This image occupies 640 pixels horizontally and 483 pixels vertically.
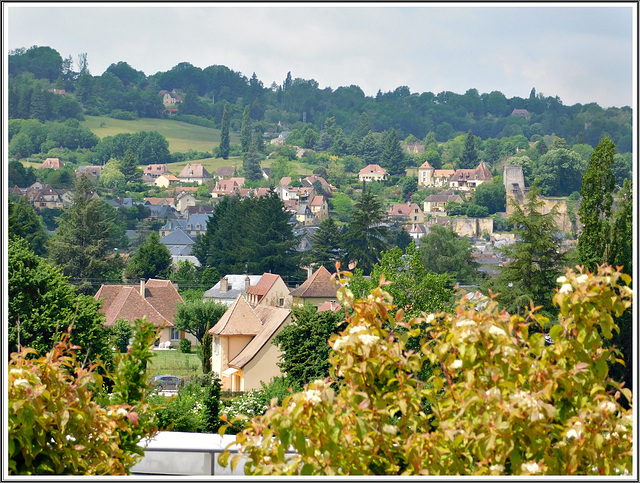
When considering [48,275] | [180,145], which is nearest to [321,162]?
[180,145]

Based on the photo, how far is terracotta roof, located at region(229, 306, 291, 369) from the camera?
85.5ft

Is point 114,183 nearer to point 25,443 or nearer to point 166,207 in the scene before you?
point 166,207

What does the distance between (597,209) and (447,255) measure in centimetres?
2935

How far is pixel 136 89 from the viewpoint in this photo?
179250 mm

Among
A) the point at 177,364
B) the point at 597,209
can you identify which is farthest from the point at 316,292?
the point at 597,209

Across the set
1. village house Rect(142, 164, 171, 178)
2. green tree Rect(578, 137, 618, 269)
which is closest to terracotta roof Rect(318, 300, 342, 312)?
green tree Rect(578, 137, 618, 269)

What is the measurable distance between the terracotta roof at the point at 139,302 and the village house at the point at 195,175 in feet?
284

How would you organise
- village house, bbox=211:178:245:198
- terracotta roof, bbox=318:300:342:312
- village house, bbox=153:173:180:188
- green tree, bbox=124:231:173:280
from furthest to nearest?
village house, bbox=153:173:180:188
village house, bbox=211:178:245:198
green tree, bbox=124:231:173:280
terracotta roof, bbox=318:300:342:312

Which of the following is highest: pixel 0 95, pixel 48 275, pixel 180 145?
pixel 180 145

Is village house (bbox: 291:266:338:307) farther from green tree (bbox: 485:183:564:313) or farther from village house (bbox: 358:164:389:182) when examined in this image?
village house (bbox: 358:164:389:182)

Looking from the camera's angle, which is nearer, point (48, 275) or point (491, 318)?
point (491, 318)

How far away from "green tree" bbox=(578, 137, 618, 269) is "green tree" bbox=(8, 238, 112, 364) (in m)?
12.0

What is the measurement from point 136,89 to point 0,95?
18081 cm

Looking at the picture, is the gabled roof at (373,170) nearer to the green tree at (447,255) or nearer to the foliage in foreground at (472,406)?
the green tree at (447,255)
